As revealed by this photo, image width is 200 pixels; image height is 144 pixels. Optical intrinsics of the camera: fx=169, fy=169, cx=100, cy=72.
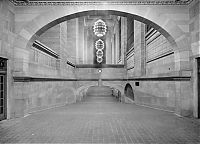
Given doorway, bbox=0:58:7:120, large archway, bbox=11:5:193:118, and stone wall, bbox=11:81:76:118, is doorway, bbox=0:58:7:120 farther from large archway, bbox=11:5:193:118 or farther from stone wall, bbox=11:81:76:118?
large archway, bbox=11:5:193:118

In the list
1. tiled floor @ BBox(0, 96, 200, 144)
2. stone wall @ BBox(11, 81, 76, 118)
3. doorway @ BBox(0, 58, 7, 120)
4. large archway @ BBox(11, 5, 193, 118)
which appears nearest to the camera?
tiled floor @ BBox(0, 96, 200, 144)

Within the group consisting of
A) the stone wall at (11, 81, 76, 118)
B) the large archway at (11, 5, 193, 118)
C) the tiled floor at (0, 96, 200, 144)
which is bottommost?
the tiled floor at (0, 96, 200, 144)

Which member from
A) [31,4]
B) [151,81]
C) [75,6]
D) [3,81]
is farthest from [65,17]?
[151,81]

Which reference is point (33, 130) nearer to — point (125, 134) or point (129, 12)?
point (125, 134)

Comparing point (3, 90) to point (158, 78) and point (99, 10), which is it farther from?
point (158, 78)

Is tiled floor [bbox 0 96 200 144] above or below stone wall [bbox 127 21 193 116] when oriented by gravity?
below

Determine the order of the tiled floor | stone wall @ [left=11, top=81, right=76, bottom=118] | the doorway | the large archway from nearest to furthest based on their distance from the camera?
the tiled floor < the doorway < stone wall @ [left=11, top=81, right=76, bottom=118] < the large archway

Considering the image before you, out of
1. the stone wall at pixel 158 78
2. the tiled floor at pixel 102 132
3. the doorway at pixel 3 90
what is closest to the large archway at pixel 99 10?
the stone wall at pixel 158 78

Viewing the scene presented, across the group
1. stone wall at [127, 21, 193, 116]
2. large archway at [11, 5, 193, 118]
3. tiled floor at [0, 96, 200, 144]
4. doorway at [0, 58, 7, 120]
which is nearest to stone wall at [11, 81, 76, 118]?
doorway at [0, 58, 7, 120]

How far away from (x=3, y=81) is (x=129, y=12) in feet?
20.3

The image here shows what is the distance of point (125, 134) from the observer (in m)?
5.20

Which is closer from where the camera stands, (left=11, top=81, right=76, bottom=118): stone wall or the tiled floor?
the tiled floor

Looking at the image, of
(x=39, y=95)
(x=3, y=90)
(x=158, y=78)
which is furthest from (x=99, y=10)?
(x=39, y=95)

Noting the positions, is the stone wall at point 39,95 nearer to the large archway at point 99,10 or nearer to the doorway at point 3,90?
the doorway at point 3,90
